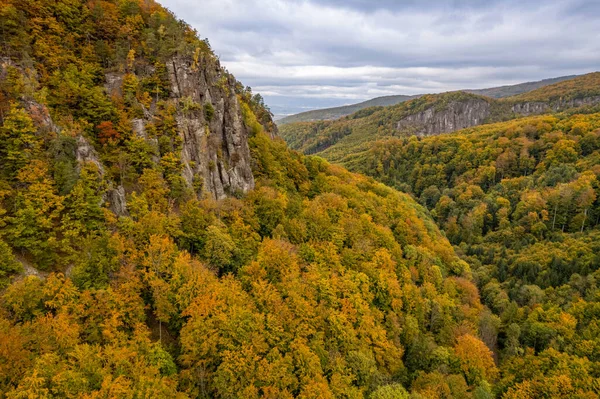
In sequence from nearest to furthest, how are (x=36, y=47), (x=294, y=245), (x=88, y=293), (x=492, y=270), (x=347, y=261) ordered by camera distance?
1. (x=88, y=293)
2. (x=36, y=47)
3. (x=294, y=245)
4. (x=347, y=261)
5. (x=492, y=270)

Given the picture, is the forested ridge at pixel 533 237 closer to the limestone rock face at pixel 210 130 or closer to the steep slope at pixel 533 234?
the steep slope at pixel 533 234

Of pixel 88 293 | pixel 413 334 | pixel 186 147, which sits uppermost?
pixel 186 147

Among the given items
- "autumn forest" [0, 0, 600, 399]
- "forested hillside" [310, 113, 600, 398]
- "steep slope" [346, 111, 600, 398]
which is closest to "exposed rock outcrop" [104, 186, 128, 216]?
"autumn forest" [0, 0, 600, 399]

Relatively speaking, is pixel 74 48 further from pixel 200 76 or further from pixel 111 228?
pixel 111 228

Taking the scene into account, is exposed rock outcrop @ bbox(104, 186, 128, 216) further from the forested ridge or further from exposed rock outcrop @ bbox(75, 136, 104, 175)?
the forested ridge

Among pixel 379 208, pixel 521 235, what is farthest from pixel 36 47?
pixel 521 235

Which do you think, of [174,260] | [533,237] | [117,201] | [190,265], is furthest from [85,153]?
[533,237]
